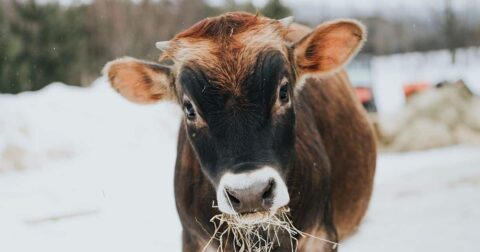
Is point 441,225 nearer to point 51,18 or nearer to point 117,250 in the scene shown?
point 117,250

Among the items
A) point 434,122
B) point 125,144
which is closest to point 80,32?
point 125,144

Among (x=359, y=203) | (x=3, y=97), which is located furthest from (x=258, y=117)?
(x=3, y=97)

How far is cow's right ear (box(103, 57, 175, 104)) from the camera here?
3621mm

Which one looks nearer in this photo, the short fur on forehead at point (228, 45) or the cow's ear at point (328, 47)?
the short fur on forehead at point (228, 45)

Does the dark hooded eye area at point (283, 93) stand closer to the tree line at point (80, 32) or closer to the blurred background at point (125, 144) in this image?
the blurred background at point (125, 144)

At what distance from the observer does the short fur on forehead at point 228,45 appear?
3.05m

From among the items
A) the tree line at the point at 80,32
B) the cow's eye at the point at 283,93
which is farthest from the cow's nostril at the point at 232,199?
the tree line at the point at 80,32

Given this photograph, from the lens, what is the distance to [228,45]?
320 cm

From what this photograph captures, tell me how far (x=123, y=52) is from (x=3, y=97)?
863cm

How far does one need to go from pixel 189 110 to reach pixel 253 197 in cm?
71

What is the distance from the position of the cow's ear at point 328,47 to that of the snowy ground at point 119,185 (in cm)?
99

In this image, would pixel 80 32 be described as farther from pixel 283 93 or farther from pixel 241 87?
pixel 241 87

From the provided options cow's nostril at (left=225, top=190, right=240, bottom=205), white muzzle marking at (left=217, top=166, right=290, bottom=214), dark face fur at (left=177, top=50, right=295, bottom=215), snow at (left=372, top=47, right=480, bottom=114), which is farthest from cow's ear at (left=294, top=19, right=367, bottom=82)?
snow at (left=372, top=47, right=480, bottom=114)

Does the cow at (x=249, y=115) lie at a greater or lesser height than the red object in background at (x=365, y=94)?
greater
